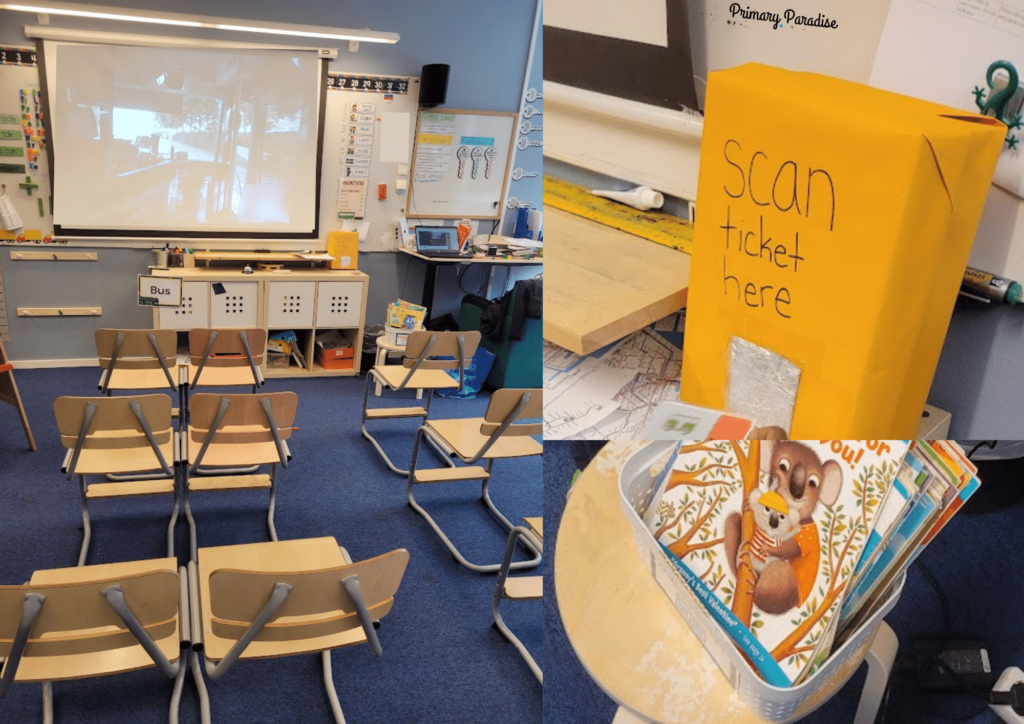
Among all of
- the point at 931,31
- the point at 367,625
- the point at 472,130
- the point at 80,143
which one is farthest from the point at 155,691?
the point at 472,130

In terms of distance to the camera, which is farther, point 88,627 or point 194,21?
point 194,21

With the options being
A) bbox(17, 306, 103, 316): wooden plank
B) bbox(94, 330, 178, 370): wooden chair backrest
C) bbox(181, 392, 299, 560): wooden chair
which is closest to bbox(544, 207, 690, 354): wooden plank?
bbox(181, 392, 299, 560): wooden chair

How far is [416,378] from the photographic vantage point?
4.36 metres

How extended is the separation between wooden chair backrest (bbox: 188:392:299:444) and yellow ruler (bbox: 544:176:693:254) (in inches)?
99.0

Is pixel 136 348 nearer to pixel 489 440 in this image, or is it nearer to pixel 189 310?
pixel 189 310

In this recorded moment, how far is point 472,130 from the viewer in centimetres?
582

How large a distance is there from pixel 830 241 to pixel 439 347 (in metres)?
3.87

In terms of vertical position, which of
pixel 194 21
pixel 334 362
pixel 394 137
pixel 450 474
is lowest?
pixel 334 362

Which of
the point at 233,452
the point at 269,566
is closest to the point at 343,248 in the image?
the point at 233,452

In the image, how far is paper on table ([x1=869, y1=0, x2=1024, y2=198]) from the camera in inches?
20.0

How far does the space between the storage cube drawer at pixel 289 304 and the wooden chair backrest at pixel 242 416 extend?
2.10 meters

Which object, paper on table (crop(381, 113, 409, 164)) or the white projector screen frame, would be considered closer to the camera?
the white projector screen frame

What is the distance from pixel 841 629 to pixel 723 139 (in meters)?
0.34

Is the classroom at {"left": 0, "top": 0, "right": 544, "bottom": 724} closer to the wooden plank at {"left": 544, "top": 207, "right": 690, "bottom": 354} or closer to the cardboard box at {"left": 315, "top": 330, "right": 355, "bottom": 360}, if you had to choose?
the cardboard box at {"left": 315, "top": 330, "right": 355, "bottom": 360}
